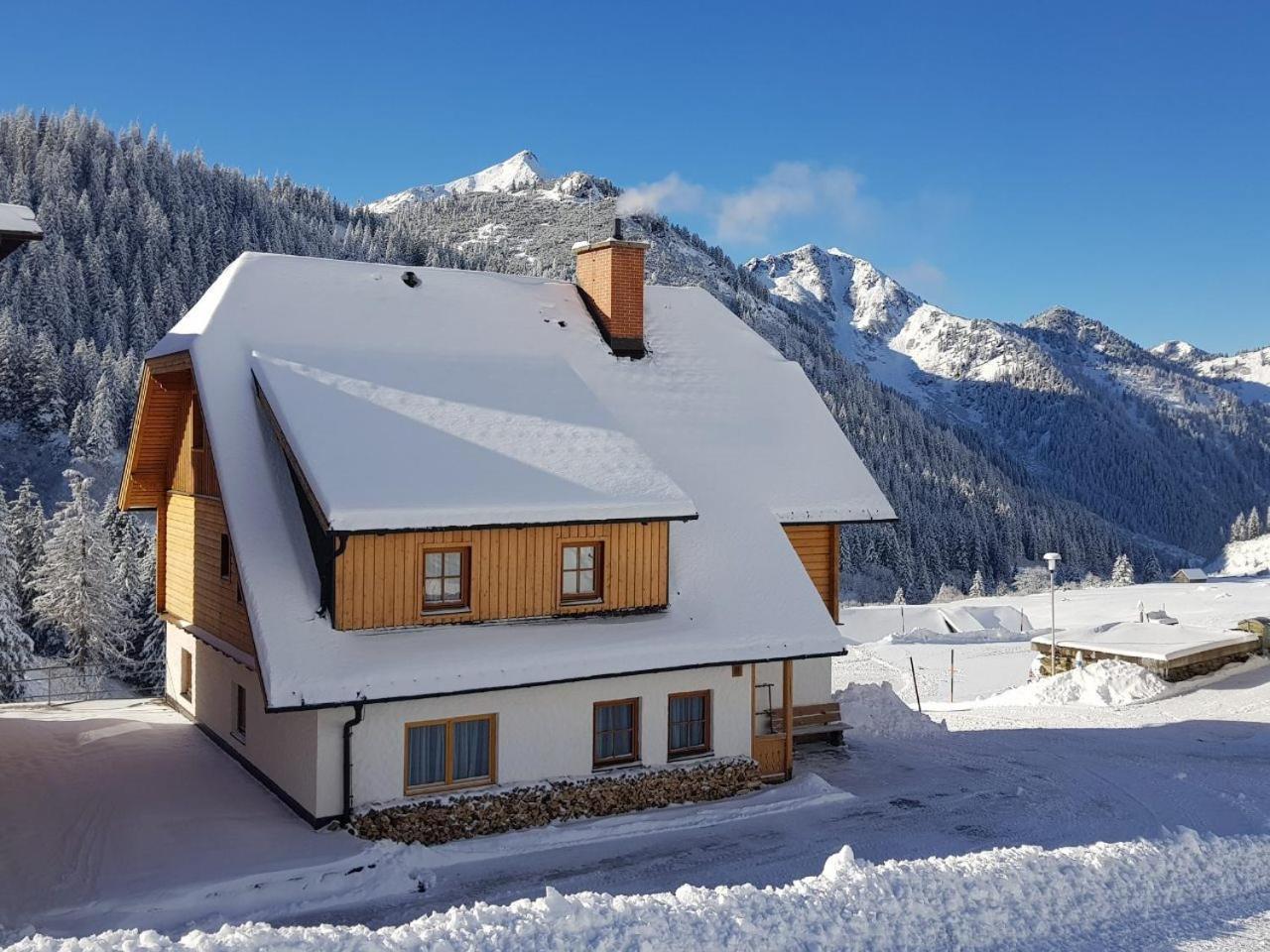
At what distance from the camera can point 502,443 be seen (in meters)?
16.1

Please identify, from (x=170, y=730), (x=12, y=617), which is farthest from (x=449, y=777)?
(x=12, y=617)

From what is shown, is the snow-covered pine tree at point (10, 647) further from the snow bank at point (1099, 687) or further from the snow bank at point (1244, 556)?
the snow bank at point (1244, 556)

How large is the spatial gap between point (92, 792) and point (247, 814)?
8.80 feet

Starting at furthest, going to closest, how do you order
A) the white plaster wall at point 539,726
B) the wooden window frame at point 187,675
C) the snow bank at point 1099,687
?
the snow bank at point 1099,687, the wooden window frame at point 187,675, the white plaster wall at point 539,726

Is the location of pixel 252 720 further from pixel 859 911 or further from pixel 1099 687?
pixel 1099 687

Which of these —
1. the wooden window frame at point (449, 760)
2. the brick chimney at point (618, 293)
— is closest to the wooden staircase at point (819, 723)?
the wooden window frame at point (449, 760)

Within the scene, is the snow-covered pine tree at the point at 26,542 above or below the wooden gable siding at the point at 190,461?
below

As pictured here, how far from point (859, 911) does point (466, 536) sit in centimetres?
752

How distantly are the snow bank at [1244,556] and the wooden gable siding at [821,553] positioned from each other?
571ft

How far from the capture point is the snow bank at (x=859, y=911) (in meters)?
8.80

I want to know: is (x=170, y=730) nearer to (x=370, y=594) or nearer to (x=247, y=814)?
(x=247, y=814)

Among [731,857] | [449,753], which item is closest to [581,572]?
[449,753]

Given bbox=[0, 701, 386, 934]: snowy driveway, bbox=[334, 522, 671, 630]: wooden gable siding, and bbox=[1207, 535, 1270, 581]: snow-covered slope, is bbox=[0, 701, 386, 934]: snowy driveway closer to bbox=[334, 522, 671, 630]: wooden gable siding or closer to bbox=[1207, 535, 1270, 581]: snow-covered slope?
bbox=[334, 522, 671, 630]: wooden gable siding

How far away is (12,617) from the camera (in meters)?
38.4
